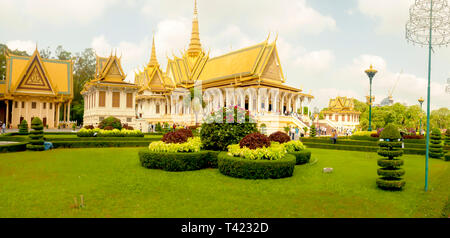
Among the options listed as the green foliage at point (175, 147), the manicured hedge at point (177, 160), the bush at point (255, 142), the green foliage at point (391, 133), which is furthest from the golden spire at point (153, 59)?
the green foliage at point (391, 133)

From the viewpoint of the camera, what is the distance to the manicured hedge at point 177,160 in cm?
1062

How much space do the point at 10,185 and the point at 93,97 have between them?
31026 mm

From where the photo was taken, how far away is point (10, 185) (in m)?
7.97

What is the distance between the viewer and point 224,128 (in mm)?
12156

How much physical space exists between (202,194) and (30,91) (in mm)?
40060

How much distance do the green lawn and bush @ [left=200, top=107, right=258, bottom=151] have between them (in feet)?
5.44

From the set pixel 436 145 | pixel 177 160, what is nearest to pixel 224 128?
pixel 177 160

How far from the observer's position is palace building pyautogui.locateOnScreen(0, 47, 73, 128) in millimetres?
37562

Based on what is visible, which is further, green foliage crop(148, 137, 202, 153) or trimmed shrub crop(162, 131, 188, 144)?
trimmed shrub crop(162, 131, 188, 144)

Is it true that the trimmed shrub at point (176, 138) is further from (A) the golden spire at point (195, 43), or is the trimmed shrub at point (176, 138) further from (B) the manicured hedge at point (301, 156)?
(A) the golden spire at point (195, 43)

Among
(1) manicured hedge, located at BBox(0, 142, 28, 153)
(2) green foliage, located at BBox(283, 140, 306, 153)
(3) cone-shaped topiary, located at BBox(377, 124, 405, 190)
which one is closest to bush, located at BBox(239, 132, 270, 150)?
(2) green foliage, located at BBox(283, 140, 306, 153)

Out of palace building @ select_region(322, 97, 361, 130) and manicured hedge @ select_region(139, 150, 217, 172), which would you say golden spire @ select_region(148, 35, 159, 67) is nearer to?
palace building @ select_region(322, 97, 361, 130)
